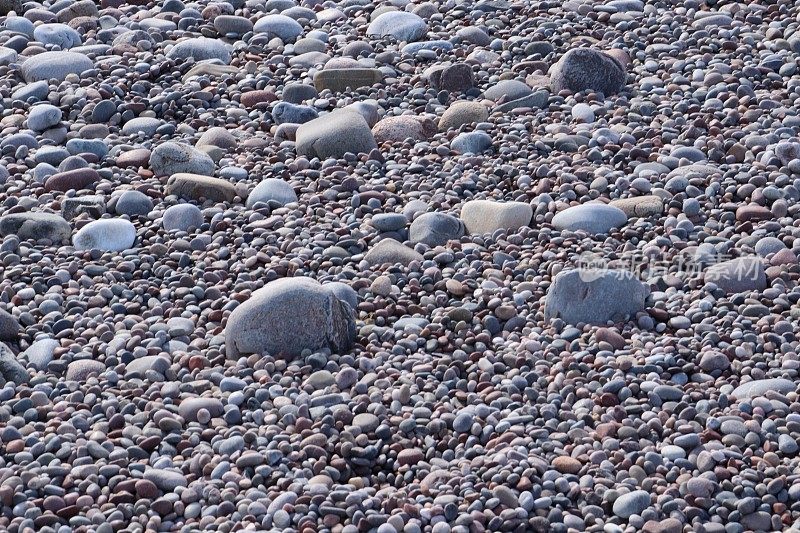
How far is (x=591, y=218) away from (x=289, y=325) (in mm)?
1361

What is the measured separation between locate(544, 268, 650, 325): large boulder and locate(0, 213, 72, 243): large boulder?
6.40ft

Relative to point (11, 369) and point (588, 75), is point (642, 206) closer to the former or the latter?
point (588, 75)

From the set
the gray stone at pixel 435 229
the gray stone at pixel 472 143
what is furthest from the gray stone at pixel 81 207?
the gray stone at pixel 472 143

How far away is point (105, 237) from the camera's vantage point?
4.60m

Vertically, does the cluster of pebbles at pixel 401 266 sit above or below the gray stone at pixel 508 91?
below

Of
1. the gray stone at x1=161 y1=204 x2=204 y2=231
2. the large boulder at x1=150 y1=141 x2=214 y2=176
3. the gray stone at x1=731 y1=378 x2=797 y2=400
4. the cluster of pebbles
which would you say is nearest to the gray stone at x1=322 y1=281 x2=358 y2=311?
the cluster of pebbles

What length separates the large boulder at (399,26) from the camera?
20.8 feet

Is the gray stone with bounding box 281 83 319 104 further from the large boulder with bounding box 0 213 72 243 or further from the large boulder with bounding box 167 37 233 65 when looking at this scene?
the large boulder with bounding box 0 213 72 243

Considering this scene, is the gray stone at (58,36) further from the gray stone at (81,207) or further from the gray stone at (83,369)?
the gray stone at (83,369)

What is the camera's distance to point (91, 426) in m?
3.61

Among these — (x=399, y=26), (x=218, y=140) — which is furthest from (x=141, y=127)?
(x=399, y=26)

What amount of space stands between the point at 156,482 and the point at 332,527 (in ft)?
1.77

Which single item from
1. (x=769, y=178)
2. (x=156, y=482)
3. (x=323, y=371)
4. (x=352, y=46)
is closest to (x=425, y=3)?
(x=352, y=46)

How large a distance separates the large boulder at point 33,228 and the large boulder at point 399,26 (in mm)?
2365
